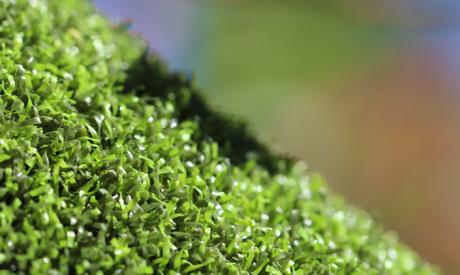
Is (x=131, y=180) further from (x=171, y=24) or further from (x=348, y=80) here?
(x=171, y=24)

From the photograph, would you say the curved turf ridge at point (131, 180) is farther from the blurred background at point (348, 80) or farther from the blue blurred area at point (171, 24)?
the blue blurred area at point (171, 24)

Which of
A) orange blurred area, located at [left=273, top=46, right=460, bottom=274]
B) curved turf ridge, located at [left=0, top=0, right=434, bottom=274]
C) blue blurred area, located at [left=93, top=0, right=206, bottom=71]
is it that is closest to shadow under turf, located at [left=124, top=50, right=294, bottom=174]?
curved turf ridge, located at [left=0, top=0, right=434, bottom=274]

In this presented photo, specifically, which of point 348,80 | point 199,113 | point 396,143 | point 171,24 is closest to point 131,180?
point 199,113

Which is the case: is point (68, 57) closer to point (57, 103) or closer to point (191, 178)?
point (57, 103)

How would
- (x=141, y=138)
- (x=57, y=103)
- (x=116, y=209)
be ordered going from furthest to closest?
1. (x=141, y=138)
2. (x=57, y=103)
3. (x=116, y=209)

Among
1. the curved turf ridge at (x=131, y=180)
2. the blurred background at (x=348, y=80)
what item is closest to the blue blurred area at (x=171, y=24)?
the blurred background at (x=348, y=80)

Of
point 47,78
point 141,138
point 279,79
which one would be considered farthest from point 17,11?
point 279,79
